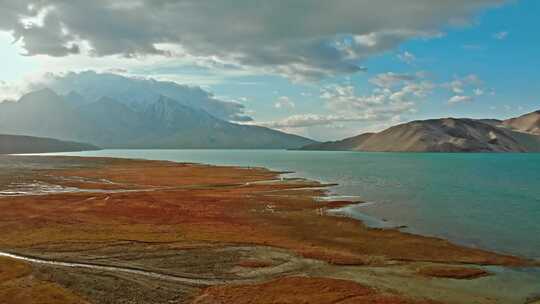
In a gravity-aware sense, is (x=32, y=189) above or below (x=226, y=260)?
above

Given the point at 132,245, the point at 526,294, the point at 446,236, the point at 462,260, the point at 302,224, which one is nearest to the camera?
the point at 526,294

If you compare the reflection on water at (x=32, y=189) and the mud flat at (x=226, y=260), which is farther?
the reflection on water at (x=32, y=189)

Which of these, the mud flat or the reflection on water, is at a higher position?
the reflection on water

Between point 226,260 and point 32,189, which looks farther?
point 32,189

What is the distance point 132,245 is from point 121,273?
10990mm

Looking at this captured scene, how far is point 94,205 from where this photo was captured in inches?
2963

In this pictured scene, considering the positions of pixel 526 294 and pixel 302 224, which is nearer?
pixel 526 294

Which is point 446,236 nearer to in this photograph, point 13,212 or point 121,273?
point 121,273

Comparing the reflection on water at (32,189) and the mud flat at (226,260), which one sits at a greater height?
the reflection on water at (32,189)

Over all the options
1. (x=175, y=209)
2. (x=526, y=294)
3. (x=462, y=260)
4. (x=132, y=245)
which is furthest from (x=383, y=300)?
(x=175, y=209)

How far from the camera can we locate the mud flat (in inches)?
1232

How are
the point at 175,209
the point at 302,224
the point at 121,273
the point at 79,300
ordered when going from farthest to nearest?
the point at 175,209, the point at 302,224, the point at 121,273, the point at 79,300

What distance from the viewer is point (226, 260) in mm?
40938

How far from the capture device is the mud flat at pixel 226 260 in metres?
31.3
